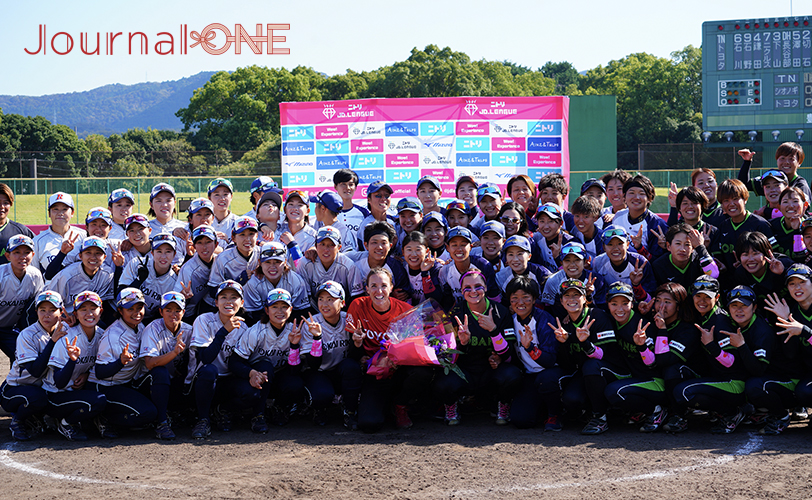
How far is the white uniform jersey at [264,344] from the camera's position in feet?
21.1

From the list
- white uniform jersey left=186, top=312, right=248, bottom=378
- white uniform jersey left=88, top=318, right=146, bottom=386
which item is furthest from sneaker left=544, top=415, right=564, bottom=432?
white uniform jersey left=88, top=318, right=146, bottom=386

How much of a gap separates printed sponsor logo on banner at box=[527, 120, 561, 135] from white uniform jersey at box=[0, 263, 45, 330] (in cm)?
868

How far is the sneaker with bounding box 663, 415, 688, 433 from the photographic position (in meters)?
6.08

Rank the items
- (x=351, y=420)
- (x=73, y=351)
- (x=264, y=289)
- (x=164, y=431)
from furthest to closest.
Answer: (x=264, y=289), (x=351, y=420), (x=164, y=431), (x=73, y=351)

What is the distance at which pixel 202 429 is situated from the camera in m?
6.22

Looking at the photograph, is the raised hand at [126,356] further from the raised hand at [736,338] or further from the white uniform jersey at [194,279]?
the raised hand at [736,338]

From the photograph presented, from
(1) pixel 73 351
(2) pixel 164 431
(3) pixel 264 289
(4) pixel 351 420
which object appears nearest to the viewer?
(1) pixel 73 351

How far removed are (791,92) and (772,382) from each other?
821 inches

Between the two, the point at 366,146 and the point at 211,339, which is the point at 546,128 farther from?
the point at 211,339

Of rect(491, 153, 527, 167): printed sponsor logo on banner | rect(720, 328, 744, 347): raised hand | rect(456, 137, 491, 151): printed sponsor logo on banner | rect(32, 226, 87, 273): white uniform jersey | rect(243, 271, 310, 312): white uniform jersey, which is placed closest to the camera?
rect(720, 328, 744, 347): raised hand

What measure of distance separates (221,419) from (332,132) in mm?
7482

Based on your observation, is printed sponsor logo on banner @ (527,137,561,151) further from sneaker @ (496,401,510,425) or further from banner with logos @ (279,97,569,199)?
sneaker @ (496,401,510,425)

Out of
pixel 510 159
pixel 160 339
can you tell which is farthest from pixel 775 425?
pixel 510 159

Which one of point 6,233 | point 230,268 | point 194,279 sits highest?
point 6,233
